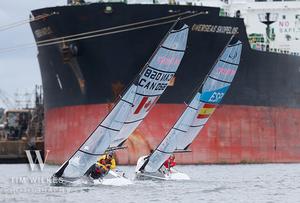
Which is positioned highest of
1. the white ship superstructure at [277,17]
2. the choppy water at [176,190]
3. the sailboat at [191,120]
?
the white ship superstructure at [277,17]

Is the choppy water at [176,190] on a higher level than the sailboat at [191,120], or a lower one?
lower

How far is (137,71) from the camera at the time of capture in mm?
43562

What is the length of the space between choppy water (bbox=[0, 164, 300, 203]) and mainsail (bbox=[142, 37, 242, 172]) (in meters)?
1.02

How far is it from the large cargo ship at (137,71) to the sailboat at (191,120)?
541 cm

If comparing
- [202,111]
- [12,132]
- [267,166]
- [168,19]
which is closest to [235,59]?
[202,111]

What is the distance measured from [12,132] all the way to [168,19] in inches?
1095

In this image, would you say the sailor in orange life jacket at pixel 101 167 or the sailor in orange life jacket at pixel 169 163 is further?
the sailor in orange life jacket at pixel 169 163

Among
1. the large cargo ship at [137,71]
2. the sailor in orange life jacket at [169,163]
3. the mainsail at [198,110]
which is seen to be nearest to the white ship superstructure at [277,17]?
the large cargo ship at [137,71]

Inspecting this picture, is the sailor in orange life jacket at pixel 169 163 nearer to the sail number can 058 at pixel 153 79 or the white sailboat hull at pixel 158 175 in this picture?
the white sailboat hull at pixel 158 175

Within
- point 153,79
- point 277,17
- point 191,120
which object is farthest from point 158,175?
point 277,17

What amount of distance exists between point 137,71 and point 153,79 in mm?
10345

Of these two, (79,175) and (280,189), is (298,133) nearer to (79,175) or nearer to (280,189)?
(280,189)

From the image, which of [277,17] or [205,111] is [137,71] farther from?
[277,17]

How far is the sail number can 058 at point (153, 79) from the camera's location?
108 feet
